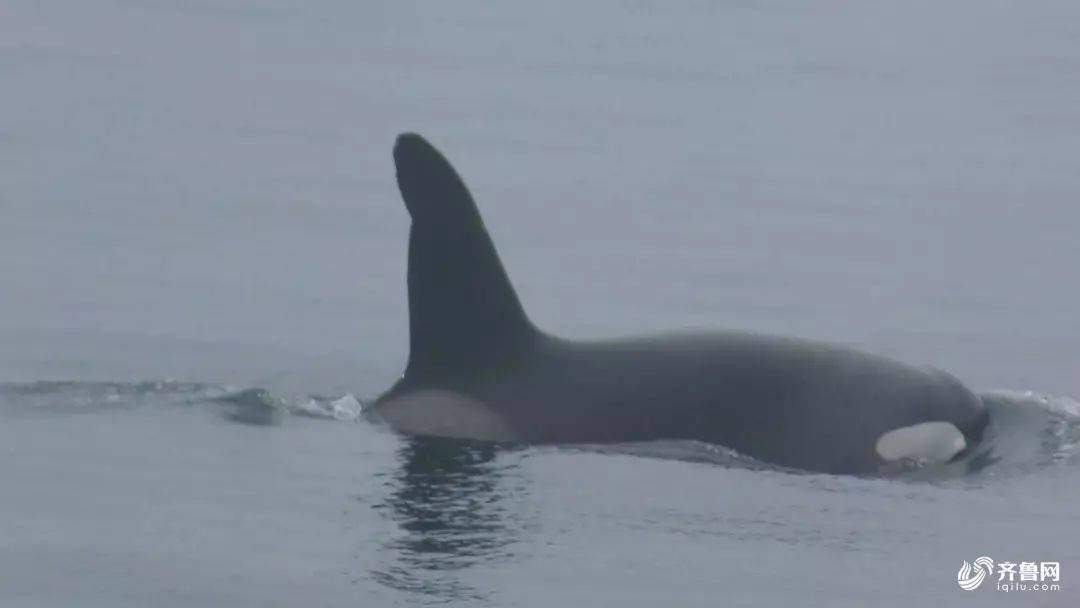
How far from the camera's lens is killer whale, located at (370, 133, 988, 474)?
11188mm

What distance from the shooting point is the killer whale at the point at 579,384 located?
1119 centimetres

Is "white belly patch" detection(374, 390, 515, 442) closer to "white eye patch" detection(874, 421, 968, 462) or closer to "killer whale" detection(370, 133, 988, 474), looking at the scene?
"killer whale" detection(370, 133, 988, 474)

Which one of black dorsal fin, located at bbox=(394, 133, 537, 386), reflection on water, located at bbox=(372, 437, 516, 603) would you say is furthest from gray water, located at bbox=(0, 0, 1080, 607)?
black dorsal fin, located at bbox=(394, 133, 537, 386)

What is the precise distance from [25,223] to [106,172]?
14.3 ft

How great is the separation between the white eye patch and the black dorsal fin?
2.00 m

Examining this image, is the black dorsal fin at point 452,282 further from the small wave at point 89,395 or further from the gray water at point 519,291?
the small wave at point 89,395

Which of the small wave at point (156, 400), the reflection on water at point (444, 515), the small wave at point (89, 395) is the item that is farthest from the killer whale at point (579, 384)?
the small wave at point (89, 395)

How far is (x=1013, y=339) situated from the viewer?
16469mm

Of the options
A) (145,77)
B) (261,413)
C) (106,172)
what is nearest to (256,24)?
(145,77)

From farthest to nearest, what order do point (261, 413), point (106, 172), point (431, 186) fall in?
point (106, 172)
point (261, 413)
point (431, 186)

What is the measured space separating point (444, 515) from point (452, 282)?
6.64ft

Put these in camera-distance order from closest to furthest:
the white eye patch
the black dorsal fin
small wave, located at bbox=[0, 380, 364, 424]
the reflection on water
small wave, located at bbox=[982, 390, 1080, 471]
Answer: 1. the reflection on water
2. the black dorsal fin
3. the white eye patch
4. small wave, located at bbox=[982, 390, 1080, 471]
5. small wave, located at bbox=[0, 380, 364, 424]

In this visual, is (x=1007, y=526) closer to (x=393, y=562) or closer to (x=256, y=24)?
(x=393, y=562)

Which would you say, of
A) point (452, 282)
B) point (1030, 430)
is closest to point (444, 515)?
point (452, 282)
